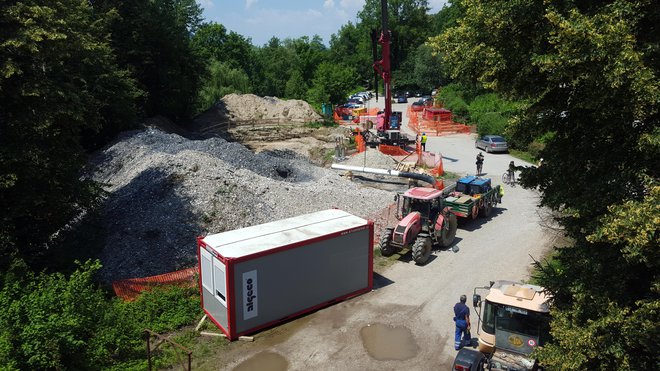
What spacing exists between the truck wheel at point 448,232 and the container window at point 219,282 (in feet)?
30.3

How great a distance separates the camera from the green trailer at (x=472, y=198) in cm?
2106

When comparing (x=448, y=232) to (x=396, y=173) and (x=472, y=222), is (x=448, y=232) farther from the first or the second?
(x=396, y=173)

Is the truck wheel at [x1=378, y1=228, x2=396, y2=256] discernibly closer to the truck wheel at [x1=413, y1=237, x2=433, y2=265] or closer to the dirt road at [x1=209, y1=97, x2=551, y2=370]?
the dirt road at [x1=209, y1=97, x2=551, y2=370]

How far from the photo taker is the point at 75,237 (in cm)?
1864

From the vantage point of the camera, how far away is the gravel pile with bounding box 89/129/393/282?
17.4 meters

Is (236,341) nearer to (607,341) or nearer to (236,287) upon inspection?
(236,287)

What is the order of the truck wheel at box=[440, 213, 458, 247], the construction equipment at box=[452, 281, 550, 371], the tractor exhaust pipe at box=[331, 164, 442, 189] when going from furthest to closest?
the tractor exhaust pipe at box=[331, 164, 442, 189]
the truck wheel at box=[440, 213, 458, 247]
the construction equipment at box=[452, 281, 550, 371]

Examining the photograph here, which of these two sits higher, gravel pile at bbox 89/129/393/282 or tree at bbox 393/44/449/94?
tree at bbox 393/44/449/94

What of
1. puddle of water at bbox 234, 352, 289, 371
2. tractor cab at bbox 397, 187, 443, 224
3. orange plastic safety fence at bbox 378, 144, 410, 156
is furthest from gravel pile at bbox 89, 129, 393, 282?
orange plastic safety fence at bbox 378, 144, 410, 156

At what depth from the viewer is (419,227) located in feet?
60.0

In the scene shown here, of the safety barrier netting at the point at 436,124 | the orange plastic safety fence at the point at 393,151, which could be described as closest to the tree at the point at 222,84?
the safety barrier netting at the point at 436,124

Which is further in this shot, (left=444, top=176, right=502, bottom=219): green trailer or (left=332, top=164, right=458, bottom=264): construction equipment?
(left=444, top=176, right=502, bottom=219): green trailer

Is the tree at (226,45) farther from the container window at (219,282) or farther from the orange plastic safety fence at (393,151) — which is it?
the container window at (219,282)

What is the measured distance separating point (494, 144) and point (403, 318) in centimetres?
2538
